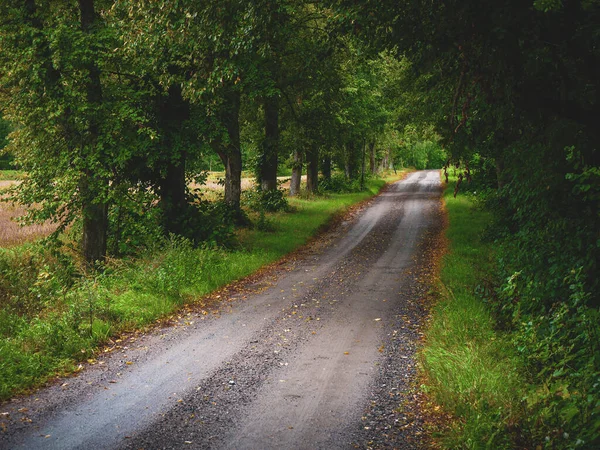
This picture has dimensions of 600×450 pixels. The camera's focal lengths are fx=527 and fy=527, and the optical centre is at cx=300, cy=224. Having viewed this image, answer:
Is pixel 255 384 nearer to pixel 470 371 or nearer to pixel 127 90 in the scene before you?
pixel 470 371

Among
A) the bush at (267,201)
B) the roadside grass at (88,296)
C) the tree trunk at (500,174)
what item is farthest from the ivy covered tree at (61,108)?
the bush at (267,201)

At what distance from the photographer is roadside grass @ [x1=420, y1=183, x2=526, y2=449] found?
5.23m

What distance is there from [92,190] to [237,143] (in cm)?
753

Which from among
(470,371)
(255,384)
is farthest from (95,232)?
(470,371)

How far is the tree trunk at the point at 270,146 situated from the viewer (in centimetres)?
2348

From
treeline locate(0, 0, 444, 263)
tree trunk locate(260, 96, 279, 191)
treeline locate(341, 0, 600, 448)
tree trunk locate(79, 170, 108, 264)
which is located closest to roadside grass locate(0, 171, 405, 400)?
tree trunk locate(79, 170, 108, 264)

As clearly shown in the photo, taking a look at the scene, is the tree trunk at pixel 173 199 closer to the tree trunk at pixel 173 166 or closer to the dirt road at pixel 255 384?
the tree trunk at pixel 173 166

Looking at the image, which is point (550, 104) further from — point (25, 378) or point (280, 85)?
point (280, 85)

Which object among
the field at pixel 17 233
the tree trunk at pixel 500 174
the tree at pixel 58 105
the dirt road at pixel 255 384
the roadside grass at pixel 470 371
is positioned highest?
the tree at pixel 58 105

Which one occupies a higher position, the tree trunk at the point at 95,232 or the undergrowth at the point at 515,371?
the tree trunk at the point at 95,232

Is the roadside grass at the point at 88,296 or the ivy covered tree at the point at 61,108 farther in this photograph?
the ivy covered tree at the point at 61,108

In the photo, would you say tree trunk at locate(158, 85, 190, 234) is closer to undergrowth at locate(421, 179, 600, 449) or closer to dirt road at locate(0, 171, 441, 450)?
dirt road at locate(0, 171, 441, 450)

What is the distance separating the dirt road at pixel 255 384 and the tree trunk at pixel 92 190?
498cm

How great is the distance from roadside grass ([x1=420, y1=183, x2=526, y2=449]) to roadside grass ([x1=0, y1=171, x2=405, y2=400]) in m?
4.90
